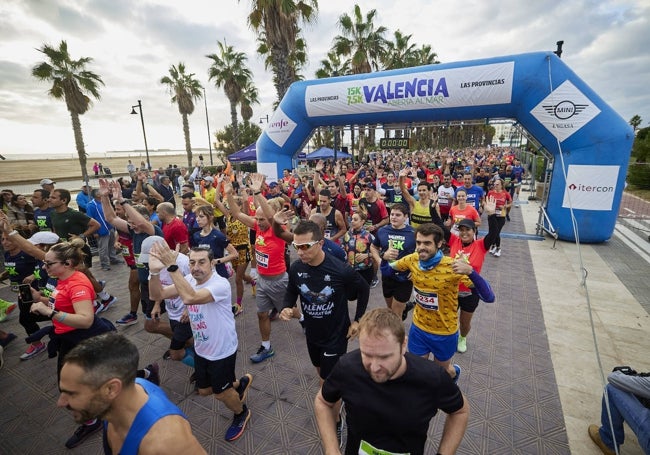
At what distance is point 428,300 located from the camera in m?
3.17

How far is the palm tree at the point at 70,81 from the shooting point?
18578 millimetres

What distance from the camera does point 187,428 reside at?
1.63 meters

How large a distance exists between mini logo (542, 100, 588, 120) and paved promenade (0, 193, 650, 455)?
4.82 meters

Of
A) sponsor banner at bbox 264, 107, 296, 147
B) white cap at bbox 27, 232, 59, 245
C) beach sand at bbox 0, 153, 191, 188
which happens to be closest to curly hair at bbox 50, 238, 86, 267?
white cap at bbox 27, 232, 59, 245

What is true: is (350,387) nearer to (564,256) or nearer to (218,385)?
(218,385)

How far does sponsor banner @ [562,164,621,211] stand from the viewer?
8.35 m

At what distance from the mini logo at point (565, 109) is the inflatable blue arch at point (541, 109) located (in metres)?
0.02

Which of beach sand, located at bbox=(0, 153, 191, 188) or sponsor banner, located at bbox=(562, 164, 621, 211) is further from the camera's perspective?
beach sand, located at bbox=(0, 153, 191, 188)

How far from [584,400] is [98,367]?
478cm

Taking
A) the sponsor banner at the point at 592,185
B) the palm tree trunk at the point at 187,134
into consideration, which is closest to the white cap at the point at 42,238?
the sponsor banner at the point at 592,185

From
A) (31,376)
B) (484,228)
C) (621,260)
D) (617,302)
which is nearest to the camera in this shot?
(31,376)

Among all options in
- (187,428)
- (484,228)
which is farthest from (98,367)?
(484,228)

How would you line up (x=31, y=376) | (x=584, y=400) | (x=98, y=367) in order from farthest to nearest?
1. (x=31, y=376)
2. (x=584, y=400)
3. (x=98, y=367)

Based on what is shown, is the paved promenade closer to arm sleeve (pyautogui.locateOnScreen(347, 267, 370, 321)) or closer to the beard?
arm sleeve (pyautogui.locateOnScreen(347, 267, 370, 321))
